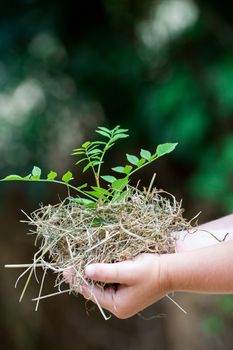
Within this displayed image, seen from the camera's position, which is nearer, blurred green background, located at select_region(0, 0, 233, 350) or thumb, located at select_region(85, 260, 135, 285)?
thumb, located at select_region(85, 260, 135, 285)

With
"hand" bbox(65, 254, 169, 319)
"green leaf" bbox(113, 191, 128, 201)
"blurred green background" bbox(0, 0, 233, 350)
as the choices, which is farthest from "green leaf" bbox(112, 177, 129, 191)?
"blurred green background" bbox(0, 0, 233, 350)

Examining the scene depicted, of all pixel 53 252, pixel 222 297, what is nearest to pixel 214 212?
pixel 222 297

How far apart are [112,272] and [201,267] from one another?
16 centimetres

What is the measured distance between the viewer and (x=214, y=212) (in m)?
3.20

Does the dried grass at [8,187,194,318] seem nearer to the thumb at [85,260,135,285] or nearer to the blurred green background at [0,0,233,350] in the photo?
the thumb at [85,260,135,285]

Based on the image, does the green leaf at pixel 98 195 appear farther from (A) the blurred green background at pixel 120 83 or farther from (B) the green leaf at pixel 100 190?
(A) the blurred green background at pixel 120 83

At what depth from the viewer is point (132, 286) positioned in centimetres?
97

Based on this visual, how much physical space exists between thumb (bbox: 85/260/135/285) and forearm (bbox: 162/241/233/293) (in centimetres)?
6

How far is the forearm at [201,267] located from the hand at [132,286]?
15 millimetres

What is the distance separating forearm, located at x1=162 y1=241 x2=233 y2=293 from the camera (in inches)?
38.6

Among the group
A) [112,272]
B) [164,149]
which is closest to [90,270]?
[112,272]

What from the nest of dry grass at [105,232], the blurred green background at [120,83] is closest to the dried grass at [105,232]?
the nest of dry grass at [105,232]

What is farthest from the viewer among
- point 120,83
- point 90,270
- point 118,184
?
point 120,83

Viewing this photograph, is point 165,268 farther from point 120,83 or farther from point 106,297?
point 120,83
